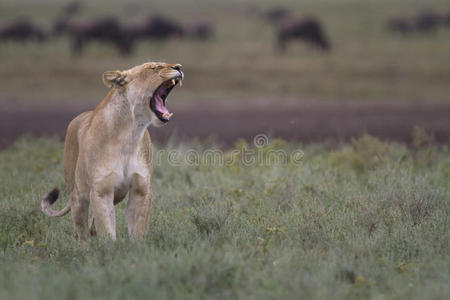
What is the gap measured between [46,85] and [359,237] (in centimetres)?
2066

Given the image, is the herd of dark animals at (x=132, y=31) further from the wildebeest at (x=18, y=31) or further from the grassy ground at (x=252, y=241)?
the grassy ground at (x=252, y=241)

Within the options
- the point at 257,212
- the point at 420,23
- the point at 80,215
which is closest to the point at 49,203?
the point at 80,215

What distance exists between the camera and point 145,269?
434 cm

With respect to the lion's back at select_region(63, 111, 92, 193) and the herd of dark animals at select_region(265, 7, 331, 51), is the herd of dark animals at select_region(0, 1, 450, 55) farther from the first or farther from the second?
the lion's back at select_region(63, 111, 92, 193)

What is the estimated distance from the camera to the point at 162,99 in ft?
17.6

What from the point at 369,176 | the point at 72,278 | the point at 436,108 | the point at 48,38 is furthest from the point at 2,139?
the point at 48,38

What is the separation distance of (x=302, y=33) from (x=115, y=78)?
2892 cm

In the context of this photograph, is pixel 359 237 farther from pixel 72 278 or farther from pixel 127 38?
pixel 127 38

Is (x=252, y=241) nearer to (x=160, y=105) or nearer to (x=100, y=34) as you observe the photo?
(x=160, y=105)

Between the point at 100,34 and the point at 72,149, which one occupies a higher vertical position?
the point at 100,34

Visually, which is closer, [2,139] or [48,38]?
[2,139]

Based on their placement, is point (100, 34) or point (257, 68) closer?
point (257, 68)

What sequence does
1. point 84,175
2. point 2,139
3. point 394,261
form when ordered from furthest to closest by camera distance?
point 2,139 → point 84,175 → point 394,261

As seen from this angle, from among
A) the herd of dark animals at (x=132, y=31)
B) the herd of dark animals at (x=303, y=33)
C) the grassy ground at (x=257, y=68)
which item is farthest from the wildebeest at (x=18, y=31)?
the herd of dark animals at (x=303, y=33)
